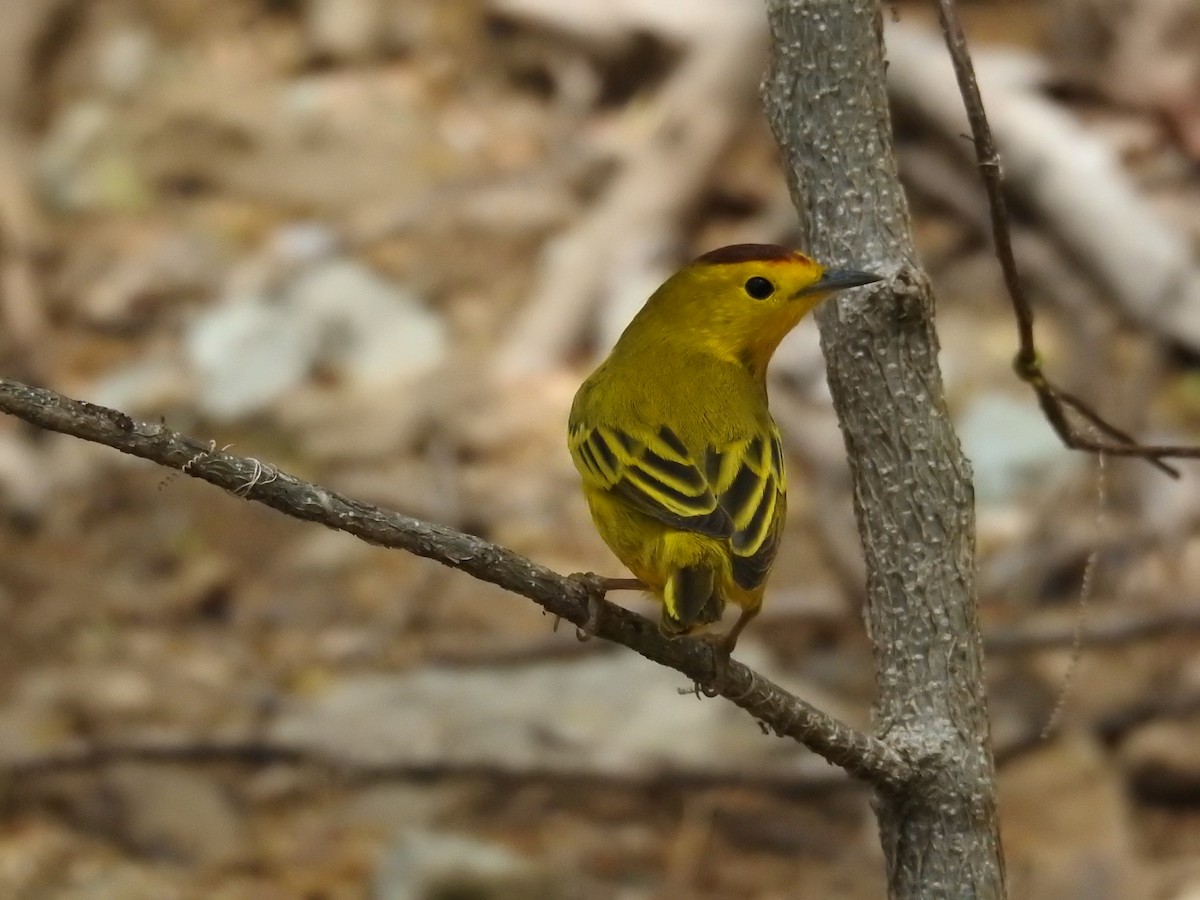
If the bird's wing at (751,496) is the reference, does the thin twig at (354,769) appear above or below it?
above

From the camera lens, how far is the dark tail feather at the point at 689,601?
2629 millimetres

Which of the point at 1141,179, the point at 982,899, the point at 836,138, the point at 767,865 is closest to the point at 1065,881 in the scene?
the point at 767,865

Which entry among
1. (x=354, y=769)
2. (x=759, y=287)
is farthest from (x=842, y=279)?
(x=354, y=769)

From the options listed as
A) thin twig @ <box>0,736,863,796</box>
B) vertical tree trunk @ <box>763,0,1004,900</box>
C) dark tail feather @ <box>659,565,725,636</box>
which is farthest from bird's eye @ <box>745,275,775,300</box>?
thin twig @ <box>0,736,863,796</box>

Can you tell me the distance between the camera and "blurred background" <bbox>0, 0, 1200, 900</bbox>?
5586mm

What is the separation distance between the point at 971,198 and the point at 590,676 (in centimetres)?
372

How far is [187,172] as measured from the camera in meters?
9.75

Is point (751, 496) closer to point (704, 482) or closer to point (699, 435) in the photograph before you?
point (704, 482)

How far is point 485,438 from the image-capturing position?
786cm

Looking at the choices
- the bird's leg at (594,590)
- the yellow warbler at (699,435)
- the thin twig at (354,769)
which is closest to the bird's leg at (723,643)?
the yellow warbler at (699,435)

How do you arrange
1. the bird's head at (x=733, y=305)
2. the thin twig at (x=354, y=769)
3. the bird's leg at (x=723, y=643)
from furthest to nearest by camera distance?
the thin twig at (x=354, y=769)
the bird's head at (x=733, y=305)
the bird's leg at (x=723, y=643)

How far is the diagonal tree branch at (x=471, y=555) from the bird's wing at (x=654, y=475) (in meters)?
0.33

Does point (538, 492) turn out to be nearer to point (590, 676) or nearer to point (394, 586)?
point (394, 586)

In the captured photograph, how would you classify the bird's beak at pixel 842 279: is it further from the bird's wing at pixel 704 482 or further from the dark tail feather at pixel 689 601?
the dark tail feather at pixel 689 601
